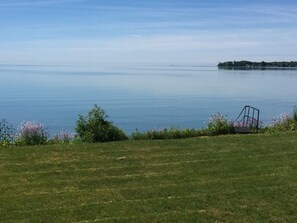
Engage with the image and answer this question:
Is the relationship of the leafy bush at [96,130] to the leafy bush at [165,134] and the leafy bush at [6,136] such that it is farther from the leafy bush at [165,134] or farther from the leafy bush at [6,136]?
the leafy bush at [6,136]

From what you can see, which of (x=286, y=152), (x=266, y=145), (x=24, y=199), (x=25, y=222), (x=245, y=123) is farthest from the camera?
(x=245, y=123)

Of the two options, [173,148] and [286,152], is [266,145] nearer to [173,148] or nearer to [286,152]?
[286,152]

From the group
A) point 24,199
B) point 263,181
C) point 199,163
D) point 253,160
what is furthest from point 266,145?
point 24,199

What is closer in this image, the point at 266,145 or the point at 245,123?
the point at 266,145

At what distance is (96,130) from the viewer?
12680 millimetres

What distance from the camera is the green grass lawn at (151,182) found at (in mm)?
6883

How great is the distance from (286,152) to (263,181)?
9.14 feet

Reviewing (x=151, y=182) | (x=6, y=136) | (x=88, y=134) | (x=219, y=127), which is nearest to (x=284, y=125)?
(x=219, y=127)

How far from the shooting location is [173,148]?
37.8 ft

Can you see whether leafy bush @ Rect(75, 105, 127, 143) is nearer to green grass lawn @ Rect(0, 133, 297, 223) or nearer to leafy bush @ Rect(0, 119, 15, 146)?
green grass lawn @ Rect(0, 133, 297, 223)

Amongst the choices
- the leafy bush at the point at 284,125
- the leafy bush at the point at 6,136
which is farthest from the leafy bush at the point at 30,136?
the leafy bush at the point at 284,125

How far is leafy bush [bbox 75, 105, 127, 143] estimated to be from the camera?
12.6m

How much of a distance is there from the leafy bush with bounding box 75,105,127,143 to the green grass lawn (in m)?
0.70

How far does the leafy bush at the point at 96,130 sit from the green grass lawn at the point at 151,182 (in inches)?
27.5
